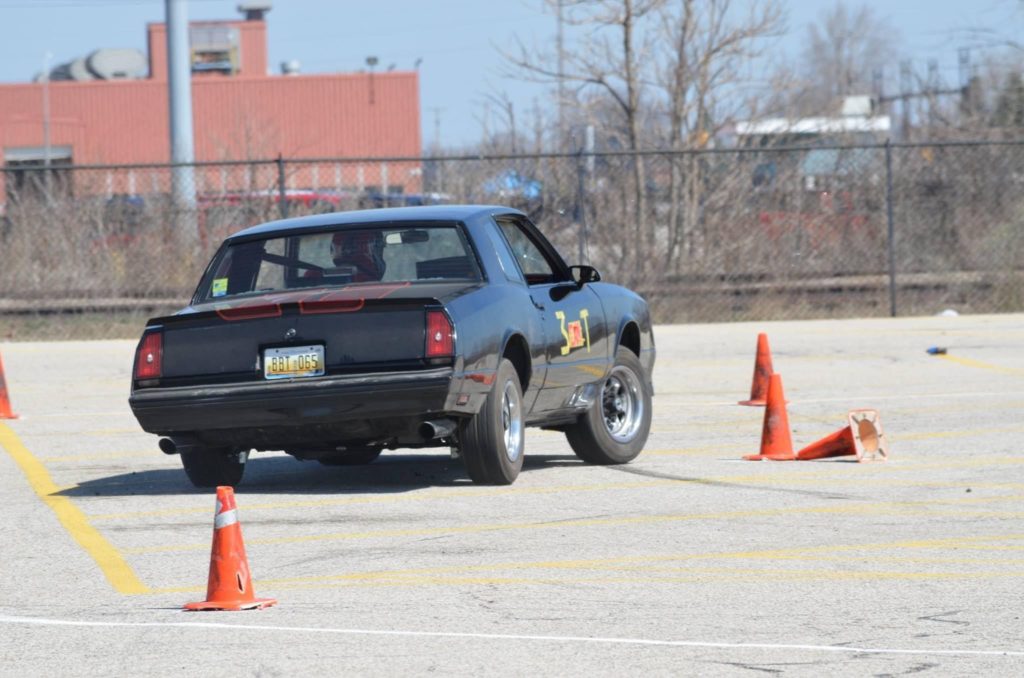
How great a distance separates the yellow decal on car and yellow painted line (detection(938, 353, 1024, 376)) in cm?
689

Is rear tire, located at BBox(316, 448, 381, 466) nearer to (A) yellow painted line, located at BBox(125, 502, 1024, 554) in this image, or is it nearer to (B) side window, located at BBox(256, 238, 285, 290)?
(B) side window, located at BBox(256, 238, 285, 290)

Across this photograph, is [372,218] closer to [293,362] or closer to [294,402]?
[293,362]

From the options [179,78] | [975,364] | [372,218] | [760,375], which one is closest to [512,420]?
[372,218]

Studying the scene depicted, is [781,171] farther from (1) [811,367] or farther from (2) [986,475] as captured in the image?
(2) [986,475]

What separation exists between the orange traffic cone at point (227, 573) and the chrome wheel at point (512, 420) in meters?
3.15

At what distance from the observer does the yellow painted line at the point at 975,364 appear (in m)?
16.1

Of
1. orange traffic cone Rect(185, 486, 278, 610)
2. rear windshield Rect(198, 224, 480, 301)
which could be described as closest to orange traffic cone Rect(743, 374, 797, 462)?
rear windshield Rect(198, 224, 480, 301)

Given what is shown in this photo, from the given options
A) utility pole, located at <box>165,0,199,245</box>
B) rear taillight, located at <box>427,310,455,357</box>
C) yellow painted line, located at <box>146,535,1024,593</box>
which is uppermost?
utility pole, located at <box>165,0,199,245</box>

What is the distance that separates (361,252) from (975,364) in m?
9.09

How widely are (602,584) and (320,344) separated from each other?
2674mm

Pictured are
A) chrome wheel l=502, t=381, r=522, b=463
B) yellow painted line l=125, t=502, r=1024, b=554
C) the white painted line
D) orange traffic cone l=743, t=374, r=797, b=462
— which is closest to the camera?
the white painted line

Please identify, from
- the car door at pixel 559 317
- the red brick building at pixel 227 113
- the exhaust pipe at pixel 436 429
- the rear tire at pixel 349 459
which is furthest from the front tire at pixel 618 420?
the red brick building at pixel 227 113

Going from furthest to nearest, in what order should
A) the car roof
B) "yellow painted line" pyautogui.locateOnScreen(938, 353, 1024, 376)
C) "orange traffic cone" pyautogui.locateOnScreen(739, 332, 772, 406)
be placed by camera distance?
"yellow painted line" pyautogui.locateOnScreen(938, 353, 1024, 376) < "orange traffic cone" pyautogui.locateOnScreen(739, 332, 772, 406) < the car roof

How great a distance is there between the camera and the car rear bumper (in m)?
8.70
